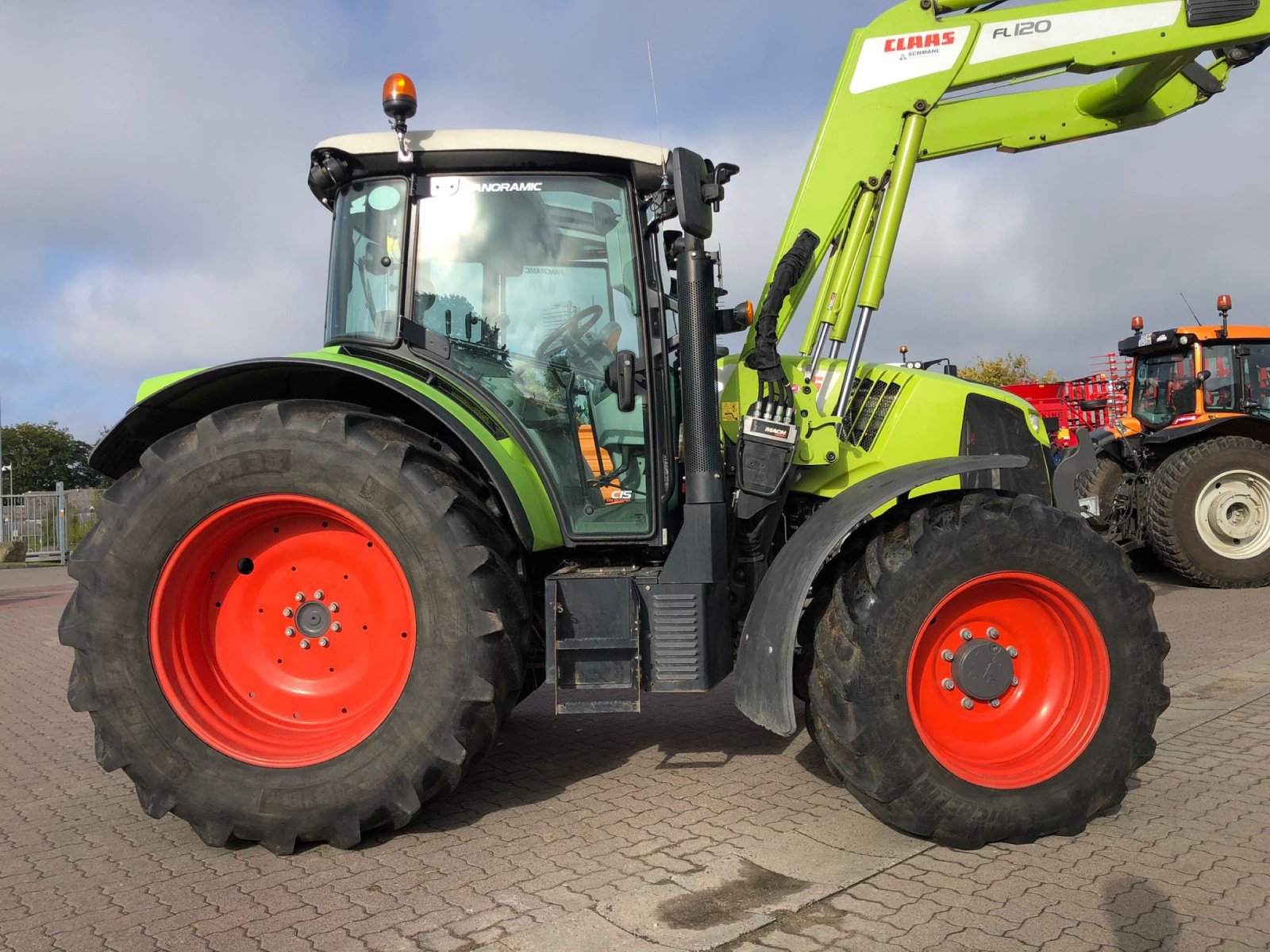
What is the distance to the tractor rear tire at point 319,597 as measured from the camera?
3.16 meters

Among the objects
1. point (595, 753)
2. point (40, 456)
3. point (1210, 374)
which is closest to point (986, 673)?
point (595, 753)

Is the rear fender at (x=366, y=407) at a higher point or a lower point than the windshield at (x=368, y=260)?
lower

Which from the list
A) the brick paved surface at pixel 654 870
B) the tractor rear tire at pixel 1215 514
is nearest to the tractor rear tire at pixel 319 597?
the brick paved surface at pixel 654 870

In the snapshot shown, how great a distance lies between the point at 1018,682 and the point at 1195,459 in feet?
24.1

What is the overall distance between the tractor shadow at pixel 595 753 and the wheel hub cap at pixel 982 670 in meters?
0.81

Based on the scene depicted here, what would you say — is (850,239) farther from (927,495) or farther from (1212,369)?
(1212,369)

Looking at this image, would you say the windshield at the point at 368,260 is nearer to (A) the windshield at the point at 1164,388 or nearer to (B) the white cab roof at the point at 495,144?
(B) the white cab roof at the point at 495,144

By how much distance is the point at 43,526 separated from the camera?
64.9 ft

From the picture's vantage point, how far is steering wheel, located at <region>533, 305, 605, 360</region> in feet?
12.0

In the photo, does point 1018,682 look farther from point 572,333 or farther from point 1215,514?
point 1215,514

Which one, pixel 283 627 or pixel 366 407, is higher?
pixel 366 407

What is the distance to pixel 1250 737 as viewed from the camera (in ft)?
14.3

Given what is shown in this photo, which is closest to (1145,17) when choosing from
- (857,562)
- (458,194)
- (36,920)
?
(857,562)

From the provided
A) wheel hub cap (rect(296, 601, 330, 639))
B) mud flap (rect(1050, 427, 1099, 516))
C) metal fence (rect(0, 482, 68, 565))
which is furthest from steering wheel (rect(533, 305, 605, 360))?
metal fence (rect(0, 482, 68, 565))
